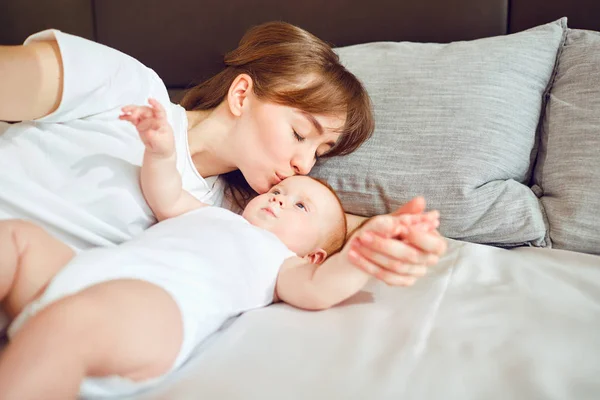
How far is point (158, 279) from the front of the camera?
733 mm

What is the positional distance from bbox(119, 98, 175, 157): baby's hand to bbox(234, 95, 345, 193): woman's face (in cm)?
27

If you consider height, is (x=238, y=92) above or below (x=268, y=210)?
above

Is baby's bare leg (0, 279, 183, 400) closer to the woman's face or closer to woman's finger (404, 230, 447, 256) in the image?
woman's finger (404, 230, 447, 256)

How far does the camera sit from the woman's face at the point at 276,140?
1.13 metres

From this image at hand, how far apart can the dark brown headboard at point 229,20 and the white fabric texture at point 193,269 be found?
2.99 ft

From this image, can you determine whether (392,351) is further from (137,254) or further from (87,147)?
(87,147)

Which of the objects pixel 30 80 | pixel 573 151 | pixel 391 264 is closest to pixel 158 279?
pixel 391 264

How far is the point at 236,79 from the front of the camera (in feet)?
3.98

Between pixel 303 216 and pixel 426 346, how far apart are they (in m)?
0.39

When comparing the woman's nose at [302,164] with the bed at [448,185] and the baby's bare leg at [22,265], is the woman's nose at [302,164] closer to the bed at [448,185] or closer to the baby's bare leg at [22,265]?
the bed at [448,185]

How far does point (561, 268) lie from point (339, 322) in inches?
17.5

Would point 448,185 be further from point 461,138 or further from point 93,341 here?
point 93,341

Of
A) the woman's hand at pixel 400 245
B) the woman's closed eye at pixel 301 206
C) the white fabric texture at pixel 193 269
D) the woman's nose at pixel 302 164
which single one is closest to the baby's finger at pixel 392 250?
the woman's hand at pixel 400 245

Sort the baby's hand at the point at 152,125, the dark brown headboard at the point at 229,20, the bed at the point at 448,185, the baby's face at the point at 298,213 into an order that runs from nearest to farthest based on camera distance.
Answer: the bed at the point at 448,185 < the baby's hand at the point at 152,125 < the baby's face at the point at 298,213 < the dark brown headboard at the point at 229,20
